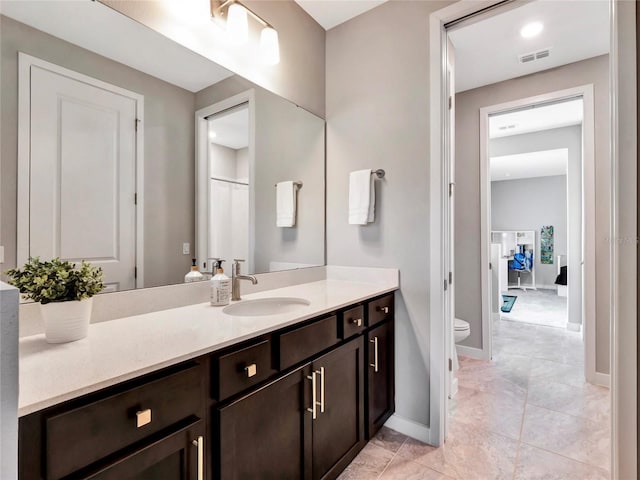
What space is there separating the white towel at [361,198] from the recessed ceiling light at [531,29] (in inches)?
58.3

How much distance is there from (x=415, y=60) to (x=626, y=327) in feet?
5.36

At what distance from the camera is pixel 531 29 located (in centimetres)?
216

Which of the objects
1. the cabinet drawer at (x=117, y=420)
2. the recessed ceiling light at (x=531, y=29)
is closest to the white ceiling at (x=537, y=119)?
the recessed ceiling light at (x=531, y=29)

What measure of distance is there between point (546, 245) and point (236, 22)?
7776mm

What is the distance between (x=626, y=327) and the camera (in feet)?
3.65

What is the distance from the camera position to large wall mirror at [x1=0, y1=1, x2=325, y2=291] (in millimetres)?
990

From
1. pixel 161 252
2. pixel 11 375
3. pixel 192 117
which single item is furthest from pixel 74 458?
pixel 192 117

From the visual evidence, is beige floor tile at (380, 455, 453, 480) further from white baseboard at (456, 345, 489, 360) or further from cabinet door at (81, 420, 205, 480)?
white baseboard at (456, 345, 489, 360)

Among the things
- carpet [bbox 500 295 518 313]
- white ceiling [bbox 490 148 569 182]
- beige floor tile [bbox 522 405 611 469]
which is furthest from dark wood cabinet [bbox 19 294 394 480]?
white ceiling [bbox 490 148 569 182]

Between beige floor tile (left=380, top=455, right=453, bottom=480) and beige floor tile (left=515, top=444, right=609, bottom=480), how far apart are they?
0.39 metres

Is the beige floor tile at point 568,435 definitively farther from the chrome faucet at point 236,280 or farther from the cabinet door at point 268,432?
the chrome faucet at point 236,280

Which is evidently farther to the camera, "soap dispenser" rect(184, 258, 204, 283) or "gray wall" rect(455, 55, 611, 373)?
"gray wall" rect(455, 55, 611, 373)

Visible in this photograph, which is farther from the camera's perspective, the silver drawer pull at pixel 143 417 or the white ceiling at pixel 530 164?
the white ceiling at pixel 530 164

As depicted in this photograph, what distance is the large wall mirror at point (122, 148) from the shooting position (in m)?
0.99
